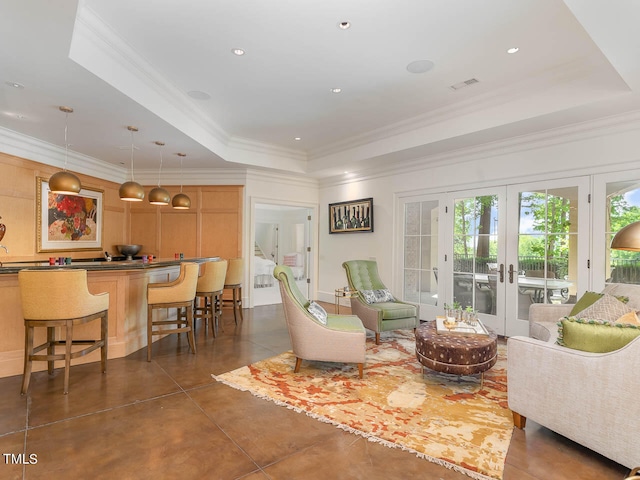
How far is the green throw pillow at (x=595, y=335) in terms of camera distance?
1954 millimetres

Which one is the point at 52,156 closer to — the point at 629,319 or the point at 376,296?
the point at 376,296

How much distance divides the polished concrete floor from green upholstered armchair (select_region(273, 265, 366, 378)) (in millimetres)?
688

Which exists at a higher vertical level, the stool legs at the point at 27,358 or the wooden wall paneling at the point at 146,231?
the wooden wall paneling at the point at 146,231

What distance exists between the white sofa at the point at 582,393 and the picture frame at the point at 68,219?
256 inches

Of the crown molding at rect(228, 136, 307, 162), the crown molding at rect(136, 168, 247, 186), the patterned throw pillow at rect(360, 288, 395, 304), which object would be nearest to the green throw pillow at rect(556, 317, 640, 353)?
the patterned throw pillow at rect(360, 288, 395, 304)

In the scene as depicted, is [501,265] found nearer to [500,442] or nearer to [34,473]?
[500,442]

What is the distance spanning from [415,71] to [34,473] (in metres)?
4.45

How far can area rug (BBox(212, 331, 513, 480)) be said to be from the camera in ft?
7.11

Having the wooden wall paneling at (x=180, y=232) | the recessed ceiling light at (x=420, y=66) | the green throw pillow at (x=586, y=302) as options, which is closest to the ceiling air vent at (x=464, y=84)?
the recessed ceiling light at (x=420, y=66)

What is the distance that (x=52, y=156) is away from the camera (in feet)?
17.5

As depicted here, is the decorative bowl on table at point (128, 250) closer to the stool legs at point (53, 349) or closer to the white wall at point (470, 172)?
the stool legs at point (53, 349)

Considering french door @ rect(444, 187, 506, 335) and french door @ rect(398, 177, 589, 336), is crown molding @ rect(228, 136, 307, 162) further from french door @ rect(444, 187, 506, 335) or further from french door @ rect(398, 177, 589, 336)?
french door @ rect(444, 187, 506, 335)

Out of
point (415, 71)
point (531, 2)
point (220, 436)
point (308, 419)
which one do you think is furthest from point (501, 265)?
point (220, 436)

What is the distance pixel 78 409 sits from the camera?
2.62 metres
